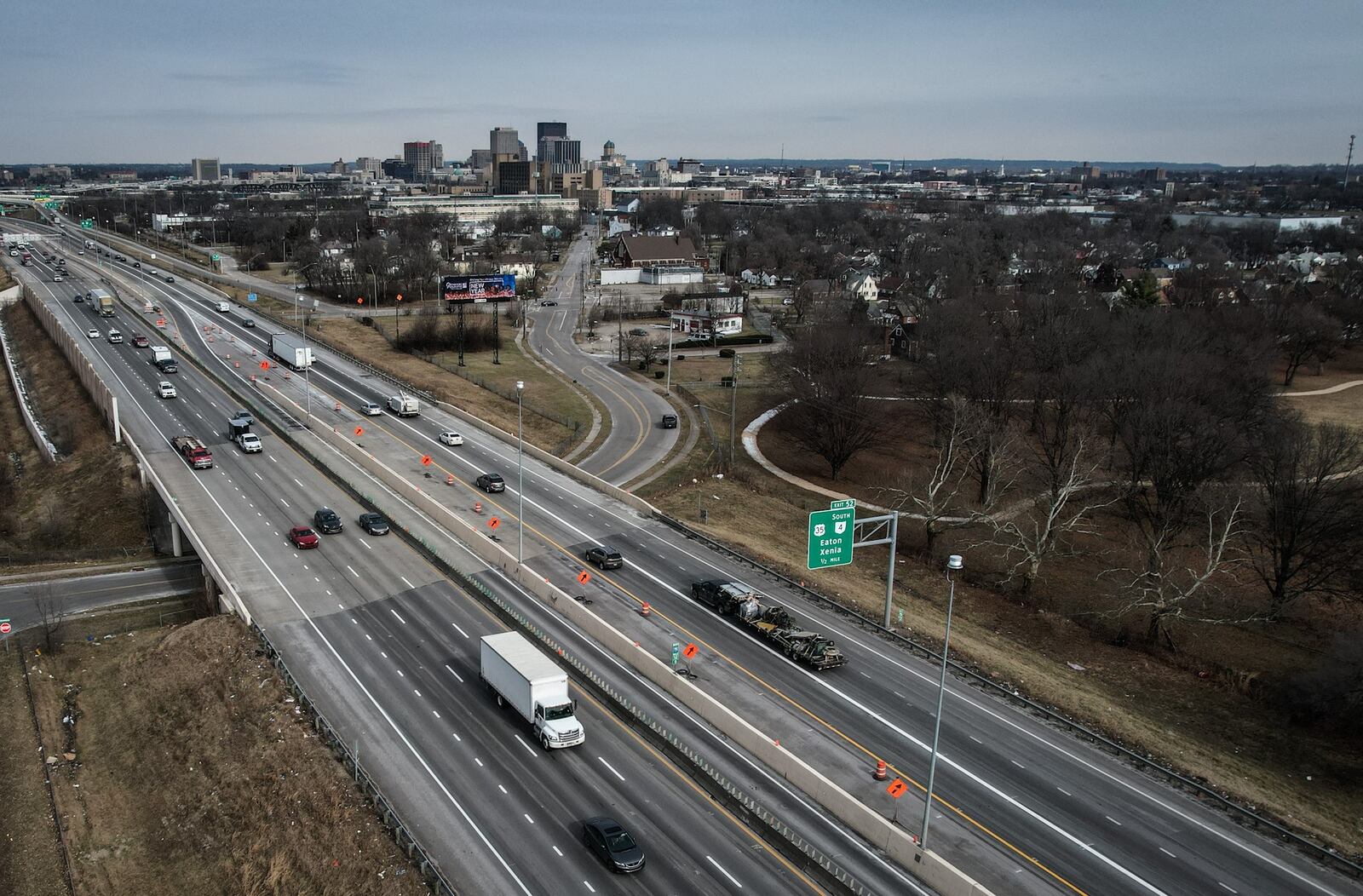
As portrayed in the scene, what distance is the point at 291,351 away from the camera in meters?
87.4

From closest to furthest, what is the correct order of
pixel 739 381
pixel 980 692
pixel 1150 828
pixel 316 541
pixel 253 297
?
pixel 1150 828
pixel 980 692
pixel 316 541
pixel 739 381
pixel 253 297

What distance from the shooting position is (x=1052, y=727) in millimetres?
33250

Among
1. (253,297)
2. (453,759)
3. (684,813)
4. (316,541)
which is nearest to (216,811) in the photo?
(453,759)

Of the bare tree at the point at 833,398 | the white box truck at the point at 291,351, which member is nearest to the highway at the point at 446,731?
the white box truck at the point at 291,351

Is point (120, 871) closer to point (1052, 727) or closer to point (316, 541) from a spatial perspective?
point (316, 541)

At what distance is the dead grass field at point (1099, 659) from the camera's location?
32062mm

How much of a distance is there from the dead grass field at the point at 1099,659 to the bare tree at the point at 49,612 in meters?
32.0

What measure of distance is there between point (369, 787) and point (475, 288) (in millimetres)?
87675

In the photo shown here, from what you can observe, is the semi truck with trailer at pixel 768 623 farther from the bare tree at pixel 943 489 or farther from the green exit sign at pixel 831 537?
the bare tree at pixel 943 489

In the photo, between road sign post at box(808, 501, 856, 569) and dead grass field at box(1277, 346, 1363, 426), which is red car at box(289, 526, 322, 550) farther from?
dead grass field at box(1277, 346, 1363, 426)

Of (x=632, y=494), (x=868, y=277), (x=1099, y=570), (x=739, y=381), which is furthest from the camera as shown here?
(x=868, y=277)

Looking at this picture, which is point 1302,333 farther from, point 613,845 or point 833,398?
point 613,845

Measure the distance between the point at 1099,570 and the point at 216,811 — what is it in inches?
1814

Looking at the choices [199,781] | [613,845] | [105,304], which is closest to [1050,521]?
[613,845]
